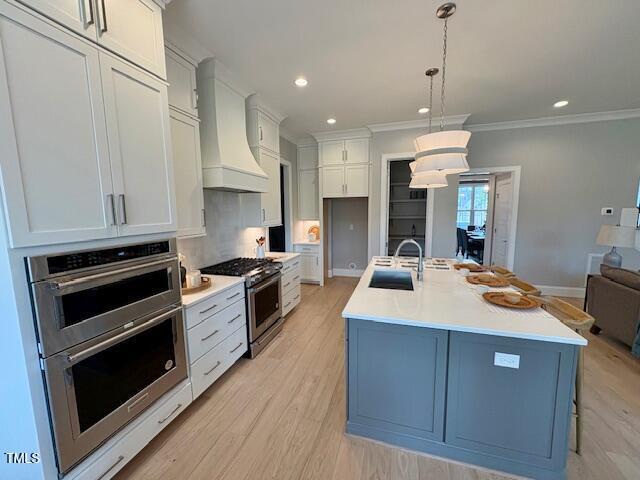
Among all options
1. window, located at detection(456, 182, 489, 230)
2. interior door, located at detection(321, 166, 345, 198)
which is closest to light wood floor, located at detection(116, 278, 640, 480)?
interior door, located at detection(321, 166, 345, 198)

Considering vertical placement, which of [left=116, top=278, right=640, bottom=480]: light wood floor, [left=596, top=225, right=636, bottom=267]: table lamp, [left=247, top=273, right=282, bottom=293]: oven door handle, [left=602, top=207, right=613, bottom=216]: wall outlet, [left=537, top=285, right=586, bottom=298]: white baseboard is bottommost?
[left=116, top=278, right=640, bottom=480]: light wood floor

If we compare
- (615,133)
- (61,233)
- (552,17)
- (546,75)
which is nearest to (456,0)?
(552,17)

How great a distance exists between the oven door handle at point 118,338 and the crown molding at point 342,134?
12.9 ft

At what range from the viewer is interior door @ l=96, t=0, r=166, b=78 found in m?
1.35

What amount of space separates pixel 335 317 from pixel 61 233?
3060mm

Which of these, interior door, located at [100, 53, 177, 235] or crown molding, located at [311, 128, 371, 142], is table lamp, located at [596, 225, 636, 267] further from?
interior door, located at [100, 53, 177, 235]

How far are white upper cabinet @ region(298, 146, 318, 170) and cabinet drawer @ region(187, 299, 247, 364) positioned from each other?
11.3 ft

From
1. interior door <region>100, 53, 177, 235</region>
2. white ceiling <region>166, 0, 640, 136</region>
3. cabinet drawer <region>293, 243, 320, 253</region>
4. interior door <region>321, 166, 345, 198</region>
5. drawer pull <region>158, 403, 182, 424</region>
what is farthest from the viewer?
cabinet drawer <region>293, 243, 320, 253</region>

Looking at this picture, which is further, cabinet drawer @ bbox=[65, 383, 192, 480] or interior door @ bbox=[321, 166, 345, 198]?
interior door @ bbox=[321, 166, 345, 198]

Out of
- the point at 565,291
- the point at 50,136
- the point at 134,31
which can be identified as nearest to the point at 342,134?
the point at 134,31

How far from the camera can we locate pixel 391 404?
Result: 164 centimetres

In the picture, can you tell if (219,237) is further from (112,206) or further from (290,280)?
(112,206)

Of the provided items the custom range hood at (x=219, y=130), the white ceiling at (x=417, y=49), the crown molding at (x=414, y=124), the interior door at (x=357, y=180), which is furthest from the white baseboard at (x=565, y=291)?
the custom range hood at (x=219, y=130)

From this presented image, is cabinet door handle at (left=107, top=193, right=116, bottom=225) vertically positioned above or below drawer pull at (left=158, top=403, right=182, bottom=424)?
above
